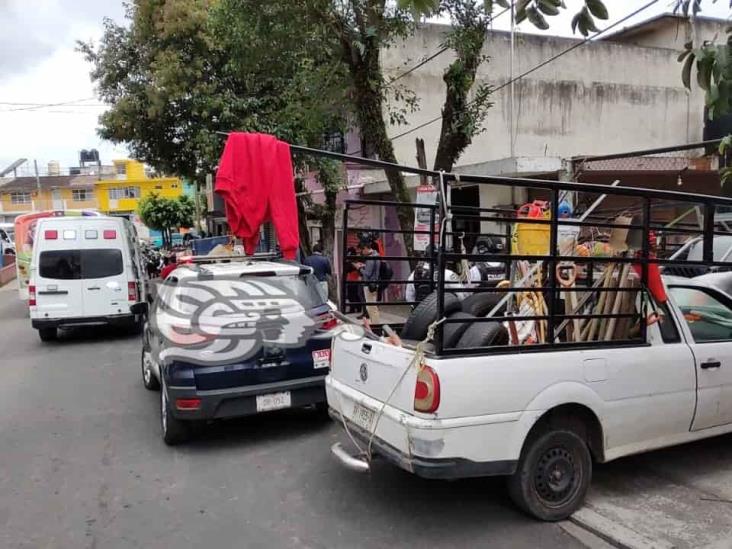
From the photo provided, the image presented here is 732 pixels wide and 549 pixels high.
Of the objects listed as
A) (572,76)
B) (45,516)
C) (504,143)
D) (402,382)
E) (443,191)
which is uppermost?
(572,76)

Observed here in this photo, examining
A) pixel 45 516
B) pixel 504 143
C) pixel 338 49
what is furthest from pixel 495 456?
pixel 504 143

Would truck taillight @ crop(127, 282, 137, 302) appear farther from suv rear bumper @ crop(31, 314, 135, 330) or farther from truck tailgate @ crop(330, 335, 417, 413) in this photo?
truck tailgate @ crop(330, 335, 417, 413)

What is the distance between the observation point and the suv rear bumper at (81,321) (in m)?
11.5

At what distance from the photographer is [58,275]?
457 inches

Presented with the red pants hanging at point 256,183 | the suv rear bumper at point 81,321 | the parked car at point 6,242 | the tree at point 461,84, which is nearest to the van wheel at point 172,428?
the red pants hanging at point 256,183

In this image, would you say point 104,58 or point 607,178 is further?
point 104,58

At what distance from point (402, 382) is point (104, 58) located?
659 inches

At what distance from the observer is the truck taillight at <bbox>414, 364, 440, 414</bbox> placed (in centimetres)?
352

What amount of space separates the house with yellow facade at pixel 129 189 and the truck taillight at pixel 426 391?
220 ft

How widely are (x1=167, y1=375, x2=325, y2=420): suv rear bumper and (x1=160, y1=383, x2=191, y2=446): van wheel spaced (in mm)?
184

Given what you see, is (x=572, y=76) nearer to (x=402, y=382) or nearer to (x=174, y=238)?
(x=402, y=382)

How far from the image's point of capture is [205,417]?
17.5 ft

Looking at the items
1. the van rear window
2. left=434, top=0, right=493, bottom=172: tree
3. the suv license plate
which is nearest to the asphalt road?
the suv license plate

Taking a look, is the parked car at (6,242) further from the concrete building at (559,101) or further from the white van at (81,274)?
the concrete building at (559,101)
